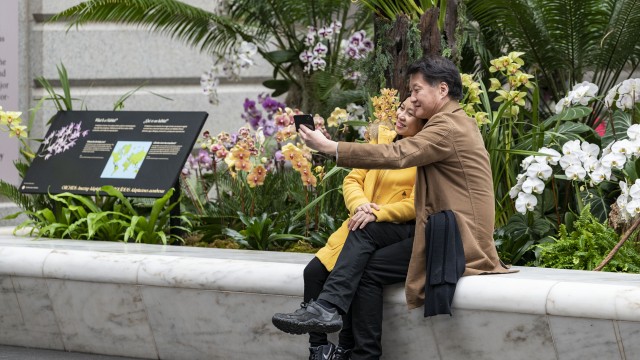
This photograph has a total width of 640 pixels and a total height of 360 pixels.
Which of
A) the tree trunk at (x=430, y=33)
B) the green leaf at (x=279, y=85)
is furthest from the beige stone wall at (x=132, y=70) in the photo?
the tree trunk at (x=430, y=33)

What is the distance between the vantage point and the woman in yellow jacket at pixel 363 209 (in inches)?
213

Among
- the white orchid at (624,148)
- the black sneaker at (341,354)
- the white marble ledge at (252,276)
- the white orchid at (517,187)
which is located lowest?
the black sneaker at (341,354)

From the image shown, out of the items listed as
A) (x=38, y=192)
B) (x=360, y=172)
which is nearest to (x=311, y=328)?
(x=360, y=172)

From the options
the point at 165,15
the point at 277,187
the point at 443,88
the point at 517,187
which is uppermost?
the point at 443,88

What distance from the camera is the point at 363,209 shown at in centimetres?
548

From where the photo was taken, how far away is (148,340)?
6.23 meters

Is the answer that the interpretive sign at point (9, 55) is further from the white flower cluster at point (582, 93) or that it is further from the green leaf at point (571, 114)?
the white flower cluster at point (582, 93)

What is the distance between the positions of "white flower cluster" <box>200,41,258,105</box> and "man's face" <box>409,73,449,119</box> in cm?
374

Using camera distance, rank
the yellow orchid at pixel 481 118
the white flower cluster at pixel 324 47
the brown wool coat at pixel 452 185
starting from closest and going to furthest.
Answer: the brown wool coat at pixel 452 185, the yellow orchid at pixel 481 118, the white flower cluster at pixel 324 47

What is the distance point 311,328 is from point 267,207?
2.67 metres

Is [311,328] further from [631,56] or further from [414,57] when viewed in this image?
[631,56]

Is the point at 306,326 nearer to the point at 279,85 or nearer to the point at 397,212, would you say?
the point at 397,212

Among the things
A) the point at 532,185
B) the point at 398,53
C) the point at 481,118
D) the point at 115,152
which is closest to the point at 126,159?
the point at 115,152

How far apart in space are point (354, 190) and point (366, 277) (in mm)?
483
